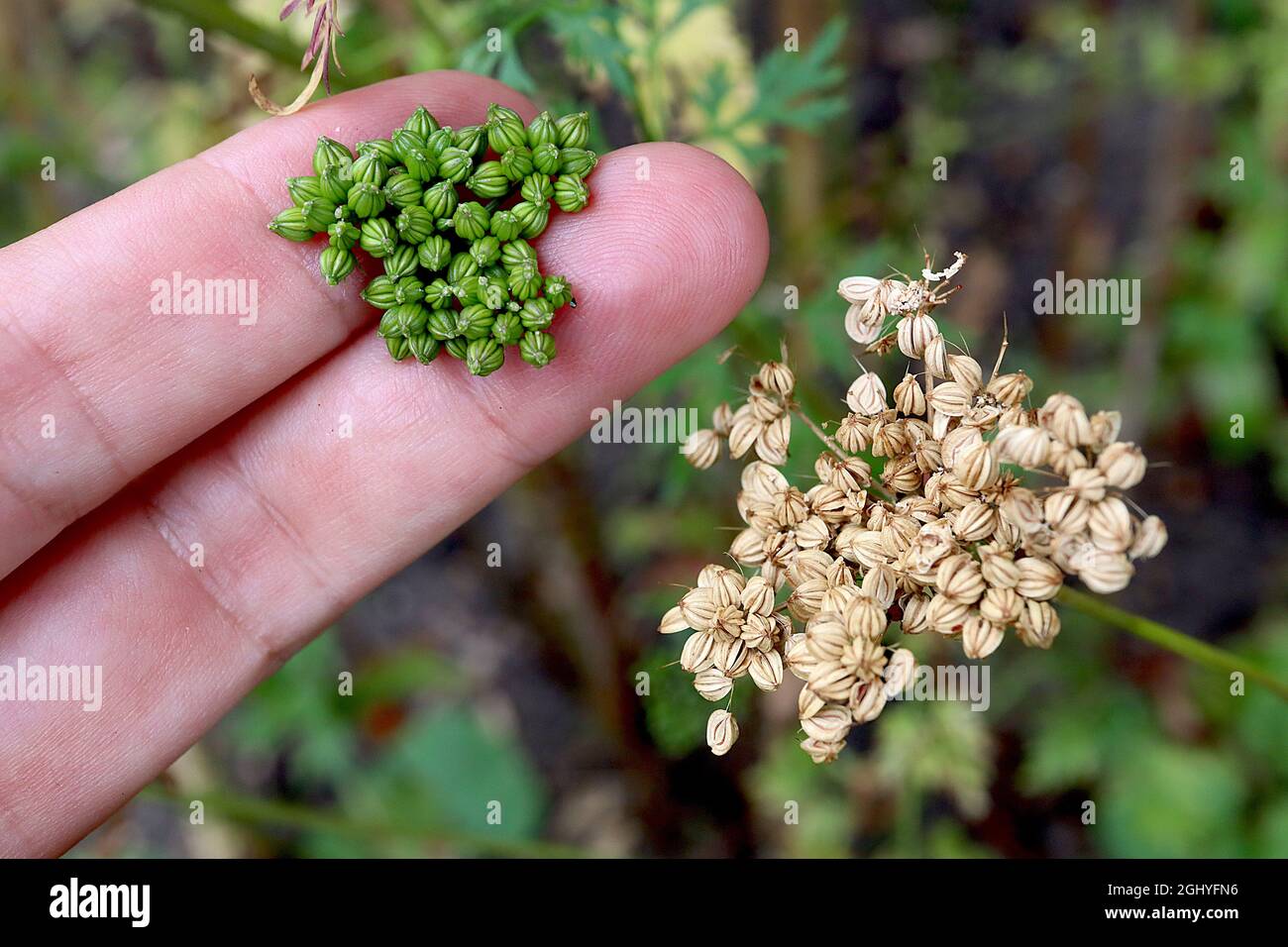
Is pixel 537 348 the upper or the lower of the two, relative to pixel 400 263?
lower

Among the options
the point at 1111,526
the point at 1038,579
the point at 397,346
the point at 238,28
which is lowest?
the point at 1038,579

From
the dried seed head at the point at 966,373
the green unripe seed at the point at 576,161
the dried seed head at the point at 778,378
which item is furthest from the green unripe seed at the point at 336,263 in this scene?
the dried seed head at the point at 966,373

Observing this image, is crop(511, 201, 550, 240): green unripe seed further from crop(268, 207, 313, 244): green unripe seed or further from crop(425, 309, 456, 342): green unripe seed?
crop(268, 207, 313, 244): green unripe seed

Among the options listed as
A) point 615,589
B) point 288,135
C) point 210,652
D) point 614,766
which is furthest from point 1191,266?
point 210,652

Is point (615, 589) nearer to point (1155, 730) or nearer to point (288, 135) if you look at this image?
point (1155, 730)

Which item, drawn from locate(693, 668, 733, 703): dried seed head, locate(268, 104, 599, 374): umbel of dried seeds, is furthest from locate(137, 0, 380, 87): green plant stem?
locate(693, 668, 733, 703): dried seed head

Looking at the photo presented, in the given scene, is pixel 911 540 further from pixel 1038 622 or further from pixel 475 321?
pixel 475 321

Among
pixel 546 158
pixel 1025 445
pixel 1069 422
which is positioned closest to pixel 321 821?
pixel 546 158
